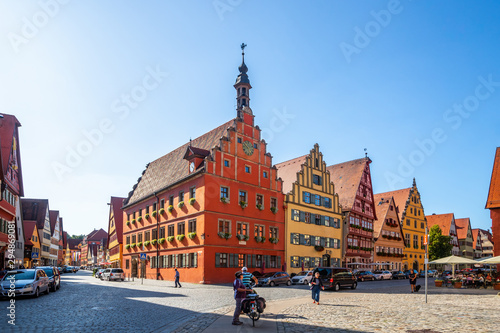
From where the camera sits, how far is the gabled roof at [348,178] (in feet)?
207

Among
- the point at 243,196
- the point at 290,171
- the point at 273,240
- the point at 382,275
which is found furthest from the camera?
the point at 290,171

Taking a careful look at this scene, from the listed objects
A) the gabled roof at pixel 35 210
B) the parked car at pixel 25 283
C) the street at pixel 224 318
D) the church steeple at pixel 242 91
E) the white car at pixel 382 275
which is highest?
the church steeple at pixel 242 91

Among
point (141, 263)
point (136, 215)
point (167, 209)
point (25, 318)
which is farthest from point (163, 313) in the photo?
point (136, 215)

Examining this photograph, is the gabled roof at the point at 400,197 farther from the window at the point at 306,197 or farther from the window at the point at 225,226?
the window at the point at 225,226

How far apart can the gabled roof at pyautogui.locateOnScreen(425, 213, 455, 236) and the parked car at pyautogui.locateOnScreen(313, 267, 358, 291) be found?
7169 centimetres

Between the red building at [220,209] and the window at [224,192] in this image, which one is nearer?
the red building at [220,209]

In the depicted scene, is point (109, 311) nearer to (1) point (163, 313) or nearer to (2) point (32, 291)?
(1) point (163, 313)

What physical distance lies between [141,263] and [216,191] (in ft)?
61.9

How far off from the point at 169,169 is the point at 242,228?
14648mm

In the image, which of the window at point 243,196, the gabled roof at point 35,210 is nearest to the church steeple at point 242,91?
the window at point 243,196

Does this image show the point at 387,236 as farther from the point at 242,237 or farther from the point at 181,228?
the point at 181,228

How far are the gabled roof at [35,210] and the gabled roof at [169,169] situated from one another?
28854 mm

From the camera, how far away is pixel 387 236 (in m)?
71.6

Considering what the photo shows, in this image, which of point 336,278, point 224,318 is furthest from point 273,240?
point 224,318
